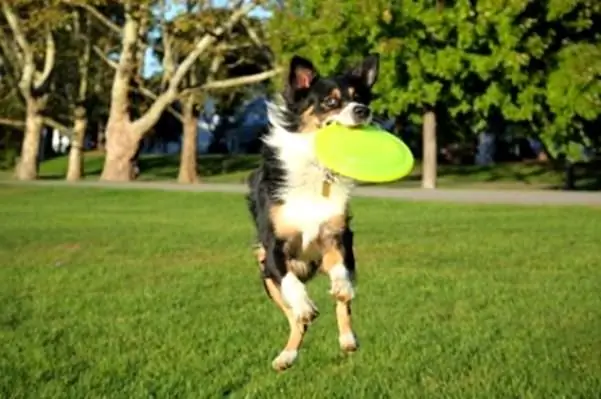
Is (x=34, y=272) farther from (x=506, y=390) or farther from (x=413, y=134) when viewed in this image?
(x=413, y=134)

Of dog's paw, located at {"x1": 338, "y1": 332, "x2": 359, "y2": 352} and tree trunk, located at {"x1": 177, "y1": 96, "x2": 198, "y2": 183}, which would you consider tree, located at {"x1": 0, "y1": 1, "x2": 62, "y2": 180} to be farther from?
dog's paw, located at {"x1": 338, "y1": 332, "x2": 359, "y2": 352}

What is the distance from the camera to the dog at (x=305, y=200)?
199 inches

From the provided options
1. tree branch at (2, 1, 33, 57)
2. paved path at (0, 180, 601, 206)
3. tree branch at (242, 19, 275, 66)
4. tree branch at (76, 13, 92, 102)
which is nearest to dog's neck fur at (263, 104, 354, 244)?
paved path at (0, 180, 601, 206)

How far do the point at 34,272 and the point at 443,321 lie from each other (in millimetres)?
7321

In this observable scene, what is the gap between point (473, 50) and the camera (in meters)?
45.5

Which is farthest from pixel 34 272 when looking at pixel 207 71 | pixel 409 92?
pixel 207 71

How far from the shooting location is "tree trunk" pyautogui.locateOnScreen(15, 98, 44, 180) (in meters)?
60.2

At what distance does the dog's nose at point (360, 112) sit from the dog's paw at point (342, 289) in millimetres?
643

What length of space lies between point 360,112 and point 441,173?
61.3 metres

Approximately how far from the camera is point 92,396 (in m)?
8.60

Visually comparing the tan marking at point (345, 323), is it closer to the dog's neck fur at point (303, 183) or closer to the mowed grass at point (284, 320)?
the dog's neck fur at point (303, 183)

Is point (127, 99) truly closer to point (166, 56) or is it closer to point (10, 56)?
point (166, 56)

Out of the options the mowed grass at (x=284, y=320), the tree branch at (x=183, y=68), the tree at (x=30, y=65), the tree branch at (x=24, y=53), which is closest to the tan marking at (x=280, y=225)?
the mowed grass at (x=284, y=320)

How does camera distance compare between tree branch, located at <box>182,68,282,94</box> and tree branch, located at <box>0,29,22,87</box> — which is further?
tree branch, located at <box>0,29,22,87</box>
